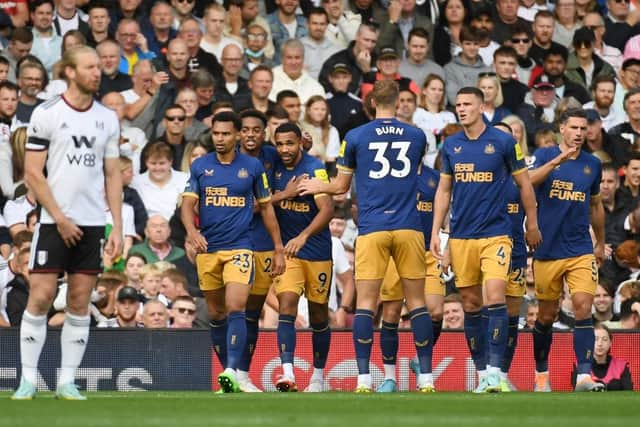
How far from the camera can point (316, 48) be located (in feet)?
75.5

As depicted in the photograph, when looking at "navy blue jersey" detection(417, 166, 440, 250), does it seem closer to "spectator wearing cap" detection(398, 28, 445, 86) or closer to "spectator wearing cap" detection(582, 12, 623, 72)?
"spectator wearing cap" detection(398, 28, 445, 86)

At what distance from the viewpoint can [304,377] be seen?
17.4m

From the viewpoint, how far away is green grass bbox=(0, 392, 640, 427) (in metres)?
10.4

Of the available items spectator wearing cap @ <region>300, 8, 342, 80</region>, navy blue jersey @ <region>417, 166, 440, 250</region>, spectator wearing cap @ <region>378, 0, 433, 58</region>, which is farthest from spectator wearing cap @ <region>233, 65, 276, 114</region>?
navy blue jersey @ <region>417, 166, 440, 250</region>

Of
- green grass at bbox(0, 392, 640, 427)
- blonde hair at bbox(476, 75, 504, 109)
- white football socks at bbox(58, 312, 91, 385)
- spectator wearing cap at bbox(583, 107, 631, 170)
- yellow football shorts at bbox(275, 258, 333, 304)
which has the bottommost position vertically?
green grass at bbox(0, 392, 640, 427)

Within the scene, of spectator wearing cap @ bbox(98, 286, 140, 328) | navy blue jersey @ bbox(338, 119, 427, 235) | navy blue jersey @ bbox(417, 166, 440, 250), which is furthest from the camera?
spectator wearing cap @ bbox(98, 286, 140, 328)

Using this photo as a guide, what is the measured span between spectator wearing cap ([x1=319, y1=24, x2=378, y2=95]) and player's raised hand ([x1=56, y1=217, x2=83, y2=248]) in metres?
10.5

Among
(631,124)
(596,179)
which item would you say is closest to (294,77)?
(631,124)

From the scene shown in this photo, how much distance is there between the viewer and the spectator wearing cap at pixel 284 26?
914 inches

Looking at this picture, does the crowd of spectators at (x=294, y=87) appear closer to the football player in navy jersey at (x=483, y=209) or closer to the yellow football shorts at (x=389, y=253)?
the football player in navy jersey at (x=483, y=209)

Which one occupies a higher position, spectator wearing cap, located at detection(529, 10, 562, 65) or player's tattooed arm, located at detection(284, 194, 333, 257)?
spectator wearing cap, located at detection(529, 10, 562, 65)

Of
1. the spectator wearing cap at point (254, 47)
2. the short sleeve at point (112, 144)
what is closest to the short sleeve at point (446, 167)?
the short sleeve at point (112, 144)

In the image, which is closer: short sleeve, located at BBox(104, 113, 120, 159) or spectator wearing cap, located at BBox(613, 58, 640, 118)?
short sleeve, located at BBox(104, 113, 120, 159)

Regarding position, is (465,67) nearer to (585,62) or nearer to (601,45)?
(585,62)
